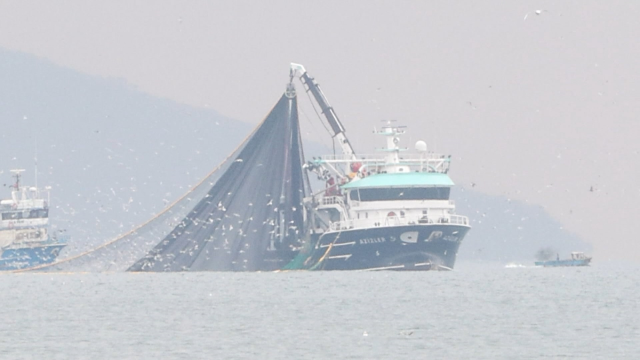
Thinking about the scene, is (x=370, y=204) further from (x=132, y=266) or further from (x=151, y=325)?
(x=151, y=325)

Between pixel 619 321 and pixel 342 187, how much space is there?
48386 millimetres

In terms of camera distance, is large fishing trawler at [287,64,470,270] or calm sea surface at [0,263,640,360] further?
large fishing trawler at [287,64,470,270]

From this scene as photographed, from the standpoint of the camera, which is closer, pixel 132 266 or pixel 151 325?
pixel 151 325

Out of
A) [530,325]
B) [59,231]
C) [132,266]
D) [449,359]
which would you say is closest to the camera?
[449,359]

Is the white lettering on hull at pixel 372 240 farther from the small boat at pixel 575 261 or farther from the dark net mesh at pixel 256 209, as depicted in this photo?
the small boat at pixel 575 261

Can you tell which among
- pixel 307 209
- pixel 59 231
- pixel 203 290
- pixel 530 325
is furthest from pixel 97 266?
pixel 530 325

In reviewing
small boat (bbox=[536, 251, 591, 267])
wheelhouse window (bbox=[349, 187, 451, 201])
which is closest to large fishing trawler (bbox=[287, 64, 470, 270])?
wheelhouse window (bbox=[349, 187, 451, 201])

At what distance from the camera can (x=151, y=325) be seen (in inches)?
2459

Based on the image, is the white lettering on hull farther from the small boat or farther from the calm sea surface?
the small boat

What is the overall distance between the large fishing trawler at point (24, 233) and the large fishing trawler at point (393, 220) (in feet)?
148

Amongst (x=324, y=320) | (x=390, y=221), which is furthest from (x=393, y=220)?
(x=324, y=320)

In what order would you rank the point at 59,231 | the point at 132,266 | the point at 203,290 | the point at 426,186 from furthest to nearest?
the point at 59,231, the point at 132,266, the point at 426,186, the point at 203,290

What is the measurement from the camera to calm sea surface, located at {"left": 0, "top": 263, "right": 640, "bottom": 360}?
53156 mm

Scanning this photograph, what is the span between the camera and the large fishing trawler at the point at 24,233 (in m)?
147
